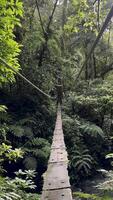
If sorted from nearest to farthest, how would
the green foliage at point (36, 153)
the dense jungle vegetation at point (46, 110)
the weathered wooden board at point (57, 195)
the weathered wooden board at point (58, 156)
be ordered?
the weathered wooden board at point (57, 195)
the weathered wooden board at point (58, 156)
the green foliage at point (36, 153)
the dense jungle vegetation at point (46, 110)

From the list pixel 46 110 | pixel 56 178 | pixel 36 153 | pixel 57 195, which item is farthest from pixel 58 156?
pixel 46 110

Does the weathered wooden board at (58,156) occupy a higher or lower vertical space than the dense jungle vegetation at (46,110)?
lower

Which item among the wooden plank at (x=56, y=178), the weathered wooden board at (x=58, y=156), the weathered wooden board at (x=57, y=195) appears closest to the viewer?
the weathered wooden board at (x=57, y=195)

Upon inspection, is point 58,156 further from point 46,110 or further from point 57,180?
point 46,110

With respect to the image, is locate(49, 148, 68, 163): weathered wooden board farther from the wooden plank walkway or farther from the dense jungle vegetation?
the dense jungle vegetation

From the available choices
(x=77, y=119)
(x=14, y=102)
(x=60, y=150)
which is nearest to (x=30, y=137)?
(x=14, y=102)

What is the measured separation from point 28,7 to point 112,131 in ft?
9.32

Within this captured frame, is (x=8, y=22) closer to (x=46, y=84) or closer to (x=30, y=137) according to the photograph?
(x=30, y=137)

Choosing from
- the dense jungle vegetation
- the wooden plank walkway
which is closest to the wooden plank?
the wooden plank walkway

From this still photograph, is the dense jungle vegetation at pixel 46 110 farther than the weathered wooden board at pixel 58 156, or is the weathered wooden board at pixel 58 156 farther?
the dense jungle vegetation at pixel 46 110

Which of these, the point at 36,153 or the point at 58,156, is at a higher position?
the point at 36,153

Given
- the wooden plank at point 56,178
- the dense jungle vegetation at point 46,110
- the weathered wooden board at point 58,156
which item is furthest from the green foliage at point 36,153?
the wooden plank at point 56,178

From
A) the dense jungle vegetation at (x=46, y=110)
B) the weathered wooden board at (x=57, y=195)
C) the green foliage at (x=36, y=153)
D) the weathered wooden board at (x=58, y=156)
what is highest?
the dense jungle vegetation at (x=46, y=110)

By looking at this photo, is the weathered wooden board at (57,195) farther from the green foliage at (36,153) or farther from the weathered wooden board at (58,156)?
the green foliage at (36,153)
